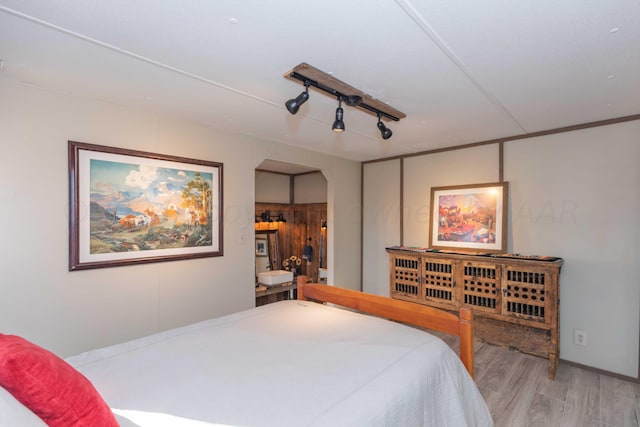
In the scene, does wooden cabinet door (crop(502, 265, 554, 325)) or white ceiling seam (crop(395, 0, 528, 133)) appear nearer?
white ceiling seam (crop(395, 0, 528, 133))

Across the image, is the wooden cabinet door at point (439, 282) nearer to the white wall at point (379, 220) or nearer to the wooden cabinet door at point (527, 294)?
the wooden cabinet door at point (527, 294)

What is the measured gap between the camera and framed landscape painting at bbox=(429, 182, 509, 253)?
3.51 m

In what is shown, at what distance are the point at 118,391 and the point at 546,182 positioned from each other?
3.94 metres

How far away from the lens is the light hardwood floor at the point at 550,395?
7.46 ft

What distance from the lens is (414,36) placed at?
1.58 m

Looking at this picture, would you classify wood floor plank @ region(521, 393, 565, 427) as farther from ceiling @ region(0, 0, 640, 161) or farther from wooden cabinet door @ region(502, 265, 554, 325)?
ceiling @ region(0, 0, 640, 161)

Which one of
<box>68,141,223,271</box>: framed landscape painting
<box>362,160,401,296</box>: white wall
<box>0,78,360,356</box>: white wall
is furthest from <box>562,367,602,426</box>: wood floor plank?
<box>68,141,223,271</box>: framed landscape painting

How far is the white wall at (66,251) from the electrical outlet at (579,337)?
3541mm

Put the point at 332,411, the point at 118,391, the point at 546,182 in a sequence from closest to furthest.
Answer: the point at 332,411 → the point at 118,391 → the point at 546,182

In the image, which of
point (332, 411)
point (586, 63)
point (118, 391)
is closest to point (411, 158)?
point (586, 63)

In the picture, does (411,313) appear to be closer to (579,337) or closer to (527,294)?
(527,294)

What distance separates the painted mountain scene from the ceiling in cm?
59

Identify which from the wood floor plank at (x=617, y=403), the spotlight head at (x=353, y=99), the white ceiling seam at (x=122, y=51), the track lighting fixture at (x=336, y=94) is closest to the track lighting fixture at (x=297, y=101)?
the track lighting fixture at (x=336, y=94)

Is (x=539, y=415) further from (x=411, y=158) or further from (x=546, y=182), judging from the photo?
(x=411, y=158)
